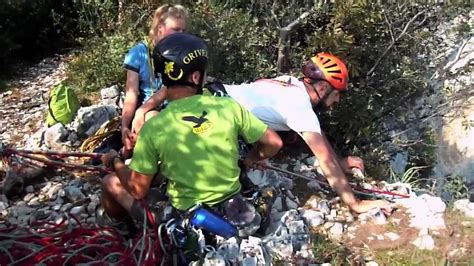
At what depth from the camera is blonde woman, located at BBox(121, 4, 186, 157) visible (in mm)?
5102

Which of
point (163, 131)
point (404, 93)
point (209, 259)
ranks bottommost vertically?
point (404, 93)

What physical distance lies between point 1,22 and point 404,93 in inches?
194

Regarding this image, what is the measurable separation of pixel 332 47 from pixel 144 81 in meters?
1.89

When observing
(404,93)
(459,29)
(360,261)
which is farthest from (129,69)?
(459,29)

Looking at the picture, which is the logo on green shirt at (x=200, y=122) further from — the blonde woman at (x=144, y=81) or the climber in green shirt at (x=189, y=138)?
the blonde woman at (x=144, y=81)

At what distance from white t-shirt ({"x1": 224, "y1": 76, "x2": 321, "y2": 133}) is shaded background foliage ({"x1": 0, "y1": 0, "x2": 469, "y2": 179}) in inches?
55.7

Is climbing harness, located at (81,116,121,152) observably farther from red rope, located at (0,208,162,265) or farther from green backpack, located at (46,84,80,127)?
red rope, located at (0,208,162,265)

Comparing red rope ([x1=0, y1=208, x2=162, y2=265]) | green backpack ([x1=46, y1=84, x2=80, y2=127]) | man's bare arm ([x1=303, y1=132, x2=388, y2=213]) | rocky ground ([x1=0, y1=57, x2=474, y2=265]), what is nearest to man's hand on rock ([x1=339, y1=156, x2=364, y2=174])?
rocky ground ([x1=0, y1=57, x2=474, y2=265])

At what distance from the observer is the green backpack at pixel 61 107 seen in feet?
20.1

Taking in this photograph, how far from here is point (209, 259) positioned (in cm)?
383

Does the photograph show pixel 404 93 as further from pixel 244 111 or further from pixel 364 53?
pixel 244 111

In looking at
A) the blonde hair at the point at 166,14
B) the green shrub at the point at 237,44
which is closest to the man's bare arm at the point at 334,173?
the blonde hair at the point at 166,14

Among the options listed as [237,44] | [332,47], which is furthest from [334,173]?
[237,44]

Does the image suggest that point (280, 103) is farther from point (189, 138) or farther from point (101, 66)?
point (101, 66)
